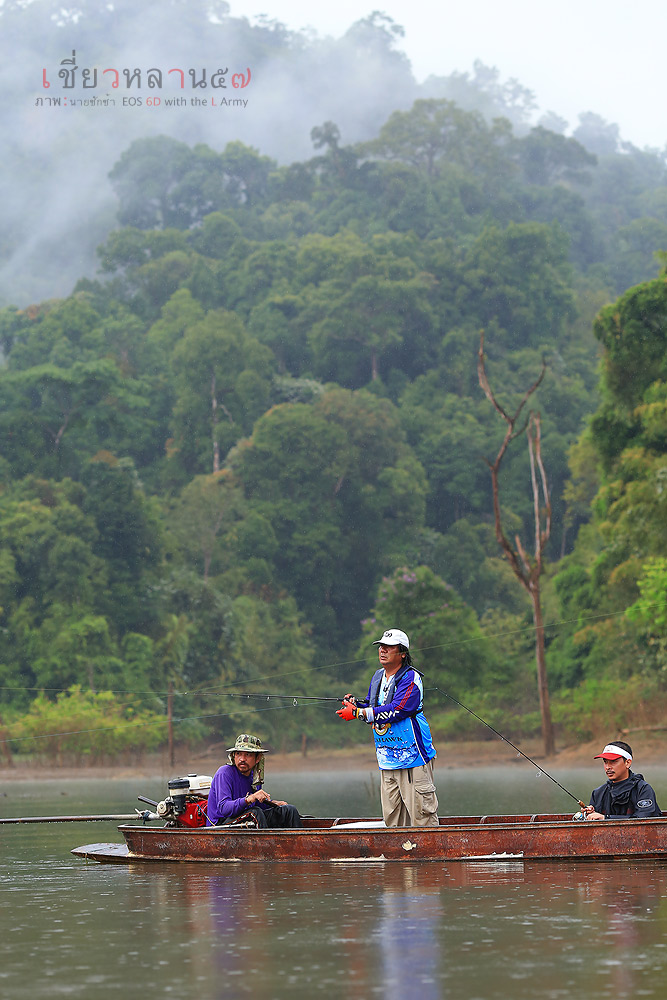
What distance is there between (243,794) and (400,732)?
193 cm

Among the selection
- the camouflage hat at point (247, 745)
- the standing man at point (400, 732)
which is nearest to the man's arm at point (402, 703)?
the standing man at point (400, 732)

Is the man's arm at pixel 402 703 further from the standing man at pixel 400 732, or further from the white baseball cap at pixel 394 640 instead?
the white baseball cap at pixel 394 640

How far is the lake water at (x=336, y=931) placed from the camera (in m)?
→ 8.43

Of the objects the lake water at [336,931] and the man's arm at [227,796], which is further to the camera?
the man's arm at [227,796]

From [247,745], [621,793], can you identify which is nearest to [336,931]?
[621,793]

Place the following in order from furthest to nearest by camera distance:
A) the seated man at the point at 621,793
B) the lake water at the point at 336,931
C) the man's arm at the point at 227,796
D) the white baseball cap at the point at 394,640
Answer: the man's arm at the point at 227,796 → the white baseball cap at the point at 394,640 → the seated man at the point at 621,793 → the lake water at the point at 336,931

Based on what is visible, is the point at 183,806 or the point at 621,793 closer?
the point at 621,793

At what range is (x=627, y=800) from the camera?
44.5ft

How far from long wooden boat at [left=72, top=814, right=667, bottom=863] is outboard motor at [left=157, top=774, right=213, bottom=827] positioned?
221 millimetres

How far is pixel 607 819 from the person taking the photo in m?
13.4

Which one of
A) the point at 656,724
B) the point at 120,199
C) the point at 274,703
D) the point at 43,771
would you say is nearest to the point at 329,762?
the point at 274,703

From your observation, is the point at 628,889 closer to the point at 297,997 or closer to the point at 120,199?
the point at 297,997

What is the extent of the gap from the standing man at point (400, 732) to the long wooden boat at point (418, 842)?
1.10 feet

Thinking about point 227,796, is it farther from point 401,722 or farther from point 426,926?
point 426,926
